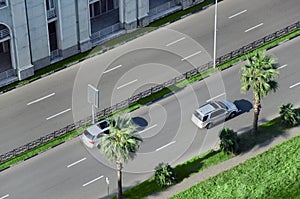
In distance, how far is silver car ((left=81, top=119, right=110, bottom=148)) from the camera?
288 feet

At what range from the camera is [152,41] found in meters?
104

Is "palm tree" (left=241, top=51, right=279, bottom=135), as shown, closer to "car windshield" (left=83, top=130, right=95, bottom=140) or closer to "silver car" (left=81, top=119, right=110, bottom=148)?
"silver car" (left=81, top=119, right=110, bottom=148)

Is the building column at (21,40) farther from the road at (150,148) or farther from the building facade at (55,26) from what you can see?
the road at (150,148)

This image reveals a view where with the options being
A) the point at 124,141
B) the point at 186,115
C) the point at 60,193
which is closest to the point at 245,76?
the point at 186,115

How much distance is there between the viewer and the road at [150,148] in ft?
275

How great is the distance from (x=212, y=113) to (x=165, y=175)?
11.2 m

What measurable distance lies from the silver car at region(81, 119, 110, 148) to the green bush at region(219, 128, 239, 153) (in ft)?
41.6

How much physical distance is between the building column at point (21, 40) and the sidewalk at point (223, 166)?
977 inches

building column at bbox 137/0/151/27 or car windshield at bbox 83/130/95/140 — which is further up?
building column at bbox 137/0/151/27

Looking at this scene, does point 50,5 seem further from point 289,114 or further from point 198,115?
point 289,114

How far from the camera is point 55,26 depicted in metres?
99.2

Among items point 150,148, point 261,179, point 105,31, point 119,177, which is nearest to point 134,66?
point 105,31

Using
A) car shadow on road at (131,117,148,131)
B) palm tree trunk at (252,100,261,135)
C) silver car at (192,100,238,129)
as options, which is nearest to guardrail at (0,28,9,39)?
car shadow on road at (131,117,148,131)

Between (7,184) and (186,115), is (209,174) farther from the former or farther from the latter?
(7,184)
